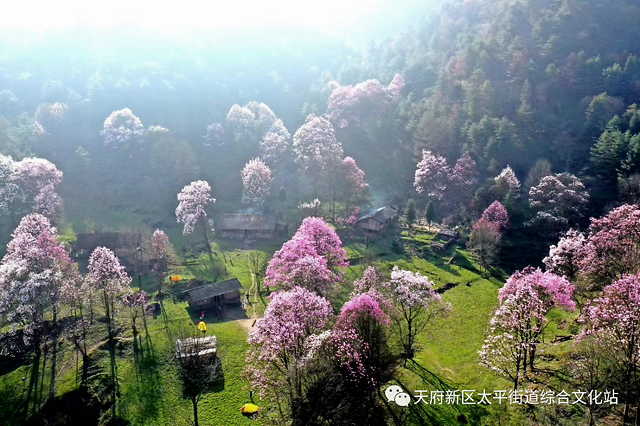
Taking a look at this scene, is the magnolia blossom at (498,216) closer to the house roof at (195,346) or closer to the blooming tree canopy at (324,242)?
the blooming tree canopy at (324,242)

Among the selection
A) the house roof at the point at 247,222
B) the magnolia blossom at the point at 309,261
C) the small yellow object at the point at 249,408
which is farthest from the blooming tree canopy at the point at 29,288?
the house roof at the point at 247,222

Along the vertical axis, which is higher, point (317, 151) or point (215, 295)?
point (317, 151)

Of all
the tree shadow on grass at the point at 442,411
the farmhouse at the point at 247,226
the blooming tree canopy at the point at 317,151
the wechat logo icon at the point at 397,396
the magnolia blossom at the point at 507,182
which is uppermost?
the blooming tree canopy at the point at 317,151

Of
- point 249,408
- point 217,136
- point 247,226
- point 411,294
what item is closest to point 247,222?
point 247,226

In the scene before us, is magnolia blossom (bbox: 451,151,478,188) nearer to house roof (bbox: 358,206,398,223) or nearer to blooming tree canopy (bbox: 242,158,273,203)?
house roof (bbox: 358,206,398,223)

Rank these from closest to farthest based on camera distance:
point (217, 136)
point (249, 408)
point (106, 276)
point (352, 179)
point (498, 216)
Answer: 1. point (249, 408)
2. point (106, 276)
3. point (498, 216)
4. point (352, 179)
5. point (217, 136)

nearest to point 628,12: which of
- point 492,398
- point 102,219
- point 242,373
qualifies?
point 492,398

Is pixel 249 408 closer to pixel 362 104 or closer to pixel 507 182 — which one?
pixel 507 182

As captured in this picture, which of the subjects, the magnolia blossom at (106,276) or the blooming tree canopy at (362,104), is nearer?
the magnolia blossom at (106,276)
